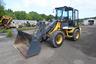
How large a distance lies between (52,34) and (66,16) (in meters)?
2.69

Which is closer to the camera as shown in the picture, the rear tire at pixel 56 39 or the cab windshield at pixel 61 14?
the rear tire at pixel 56 39

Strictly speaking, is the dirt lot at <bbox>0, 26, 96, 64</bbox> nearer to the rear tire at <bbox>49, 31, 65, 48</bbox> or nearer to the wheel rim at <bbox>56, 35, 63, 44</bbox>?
the rear tire at <bbox>49, 31, 65, 48</bbox>

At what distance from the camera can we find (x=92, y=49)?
8719 millimetres

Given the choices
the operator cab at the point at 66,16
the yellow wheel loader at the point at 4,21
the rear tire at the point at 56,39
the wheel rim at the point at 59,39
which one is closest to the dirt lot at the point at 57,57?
the rear tire at the point at 56,39

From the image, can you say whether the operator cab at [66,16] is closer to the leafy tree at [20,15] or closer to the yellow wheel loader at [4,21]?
the yellow wheel loader at [4,21]

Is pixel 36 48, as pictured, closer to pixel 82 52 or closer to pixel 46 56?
pixel 46 56

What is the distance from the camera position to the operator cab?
1095cm

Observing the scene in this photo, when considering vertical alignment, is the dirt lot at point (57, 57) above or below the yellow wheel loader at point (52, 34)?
below

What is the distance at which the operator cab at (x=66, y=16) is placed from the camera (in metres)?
10.9

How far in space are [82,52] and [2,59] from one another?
154 inches

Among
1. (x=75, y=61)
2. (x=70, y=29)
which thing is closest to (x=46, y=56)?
(x=75, y=61)

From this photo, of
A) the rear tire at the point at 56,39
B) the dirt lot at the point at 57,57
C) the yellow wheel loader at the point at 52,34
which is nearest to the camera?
the dirt lot at the point at 57,57

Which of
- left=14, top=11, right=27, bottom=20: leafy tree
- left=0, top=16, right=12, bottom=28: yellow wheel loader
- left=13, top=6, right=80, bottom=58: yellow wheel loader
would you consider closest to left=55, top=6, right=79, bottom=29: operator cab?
left=13, top=6, right=80, bottom=58: yellow wheel loader

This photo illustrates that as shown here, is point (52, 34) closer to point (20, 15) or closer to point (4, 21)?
point (4, 21)
